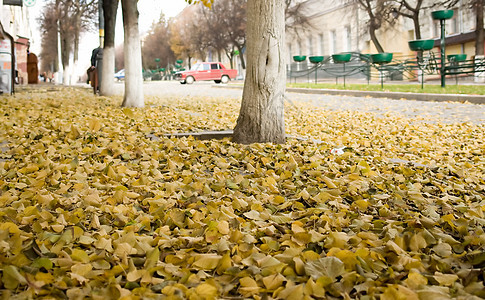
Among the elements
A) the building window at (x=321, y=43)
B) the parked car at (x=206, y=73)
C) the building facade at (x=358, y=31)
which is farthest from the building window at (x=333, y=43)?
the parked car at (x=206, y=73)

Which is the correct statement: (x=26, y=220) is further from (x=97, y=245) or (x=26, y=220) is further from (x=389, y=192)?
(x=389, y=192)

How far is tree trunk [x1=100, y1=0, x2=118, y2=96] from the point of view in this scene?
17062 millimetres

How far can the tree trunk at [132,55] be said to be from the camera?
12.8 m

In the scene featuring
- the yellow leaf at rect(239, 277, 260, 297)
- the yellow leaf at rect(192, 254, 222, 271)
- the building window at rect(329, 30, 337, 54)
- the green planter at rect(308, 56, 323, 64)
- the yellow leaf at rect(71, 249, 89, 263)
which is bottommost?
the yellow leaf at rect(239, 277, 260, 297)

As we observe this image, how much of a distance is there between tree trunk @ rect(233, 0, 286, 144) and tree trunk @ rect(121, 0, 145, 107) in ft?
21.5

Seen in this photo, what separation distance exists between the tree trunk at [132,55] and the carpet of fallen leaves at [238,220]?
6.33m

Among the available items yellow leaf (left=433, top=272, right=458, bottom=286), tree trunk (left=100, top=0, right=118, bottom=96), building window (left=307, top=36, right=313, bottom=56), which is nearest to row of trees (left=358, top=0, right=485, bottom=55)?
building window (left=307, top=36, right=313, bottom=56)

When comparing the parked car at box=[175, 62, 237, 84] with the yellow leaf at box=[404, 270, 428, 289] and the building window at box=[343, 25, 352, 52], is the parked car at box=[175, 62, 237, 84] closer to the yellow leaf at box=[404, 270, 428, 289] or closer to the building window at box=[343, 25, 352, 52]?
the building window at box=[343, 25, 352, 52]

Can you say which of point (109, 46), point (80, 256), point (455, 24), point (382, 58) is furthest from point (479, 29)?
point (80, 256)

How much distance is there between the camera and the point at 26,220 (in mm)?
3328

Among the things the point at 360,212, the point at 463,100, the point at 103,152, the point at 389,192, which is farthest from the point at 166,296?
the point at 463,100

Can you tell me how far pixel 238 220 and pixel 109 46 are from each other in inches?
607

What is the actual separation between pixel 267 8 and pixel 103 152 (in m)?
2.77

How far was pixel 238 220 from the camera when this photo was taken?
3412mm
